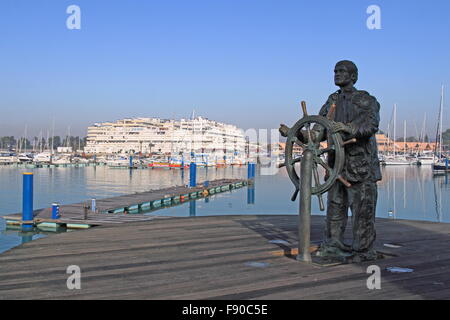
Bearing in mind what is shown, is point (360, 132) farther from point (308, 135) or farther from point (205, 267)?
point (205, 267)

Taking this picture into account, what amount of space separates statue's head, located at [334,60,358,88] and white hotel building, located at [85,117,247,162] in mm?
126862

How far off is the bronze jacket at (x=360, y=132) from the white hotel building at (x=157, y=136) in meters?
127

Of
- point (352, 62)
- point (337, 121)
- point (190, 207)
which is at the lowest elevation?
point (190, 207)

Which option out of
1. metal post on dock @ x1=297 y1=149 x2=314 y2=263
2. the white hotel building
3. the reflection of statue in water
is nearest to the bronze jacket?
the reflection of statue in water

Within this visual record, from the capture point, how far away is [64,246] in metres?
6.96

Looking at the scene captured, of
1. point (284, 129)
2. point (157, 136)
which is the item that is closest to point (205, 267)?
point (284, 129)

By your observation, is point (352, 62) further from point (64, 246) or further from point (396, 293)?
point (64, 246)

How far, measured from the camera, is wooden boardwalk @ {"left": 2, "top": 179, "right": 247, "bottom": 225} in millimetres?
14064

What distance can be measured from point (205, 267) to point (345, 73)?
3.08 meters

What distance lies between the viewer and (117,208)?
63.6ft

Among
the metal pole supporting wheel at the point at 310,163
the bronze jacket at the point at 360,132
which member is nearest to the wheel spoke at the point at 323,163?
the metal pole supporting wheel at the point at 310,163

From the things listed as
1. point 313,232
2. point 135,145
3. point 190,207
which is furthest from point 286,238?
point 135,145

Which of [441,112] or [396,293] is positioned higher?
[441,112]
